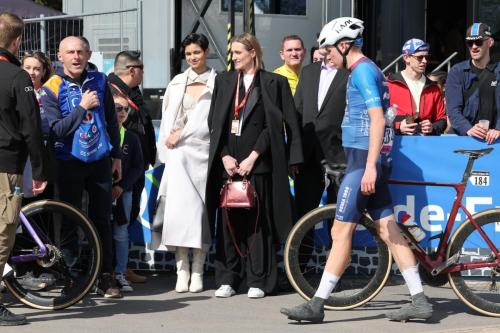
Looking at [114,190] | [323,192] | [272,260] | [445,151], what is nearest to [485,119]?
[445,151]

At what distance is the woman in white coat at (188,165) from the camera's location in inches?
357

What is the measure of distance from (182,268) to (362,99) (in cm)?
237

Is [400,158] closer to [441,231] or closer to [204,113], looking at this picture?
[441,231]

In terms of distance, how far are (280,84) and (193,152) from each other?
2.96 ft

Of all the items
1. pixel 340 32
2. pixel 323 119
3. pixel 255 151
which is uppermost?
pixel 340 32

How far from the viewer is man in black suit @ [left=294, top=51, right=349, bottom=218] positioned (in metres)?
8.84

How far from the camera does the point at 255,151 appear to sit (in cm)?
875

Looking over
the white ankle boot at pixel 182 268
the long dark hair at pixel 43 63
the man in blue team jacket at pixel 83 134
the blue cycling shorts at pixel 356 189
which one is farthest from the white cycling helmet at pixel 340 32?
the long dark hair at pixel 43 63

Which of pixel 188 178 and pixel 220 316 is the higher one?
pixel 188 178

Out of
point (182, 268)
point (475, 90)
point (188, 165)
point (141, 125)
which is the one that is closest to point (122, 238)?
point (182, 268)

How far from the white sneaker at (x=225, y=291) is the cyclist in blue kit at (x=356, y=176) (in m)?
1.14

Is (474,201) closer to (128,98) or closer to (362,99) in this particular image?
(362,99)

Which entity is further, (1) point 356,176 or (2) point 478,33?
(2) point 478,33

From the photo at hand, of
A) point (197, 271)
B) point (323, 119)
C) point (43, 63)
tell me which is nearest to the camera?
point (323, 119)
